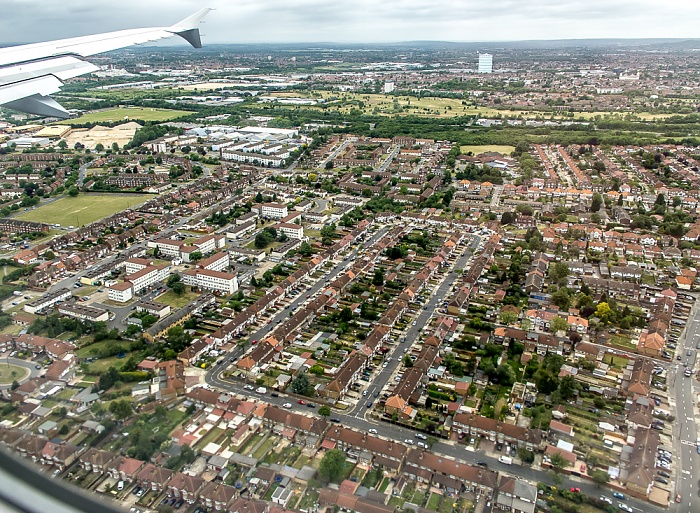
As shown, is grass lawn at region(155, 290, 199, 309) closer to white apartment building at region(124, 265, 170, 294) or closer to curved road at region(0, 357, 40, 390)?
white apartment building at region(124, 265, 170, 294)

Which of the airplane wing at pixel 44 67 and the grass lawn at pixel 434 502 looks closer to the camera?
the airplane wing at pixel 44 67

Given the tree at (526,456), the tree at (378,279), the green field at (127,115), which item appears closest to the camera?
the tree at (526,456)

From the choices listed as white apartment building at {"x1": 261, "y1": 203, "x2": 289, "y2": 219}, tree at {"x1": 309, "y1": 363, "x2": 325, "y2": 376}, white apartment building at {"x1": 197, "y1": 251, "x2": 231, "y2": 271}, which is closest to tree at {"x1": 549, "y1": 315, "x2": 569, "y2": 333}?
tree at {"x1": 309, "y1": 363, "x2": 325, "y2": 376}

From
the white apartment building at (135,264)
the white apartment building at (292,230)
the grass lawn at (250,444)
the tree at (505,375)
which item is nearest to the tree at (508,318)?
the tree at (505,375)

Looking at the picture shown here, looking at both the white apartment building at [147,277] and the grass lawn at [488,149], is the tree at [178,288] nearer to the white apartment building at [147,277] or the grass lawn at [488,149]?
the white apartment building at [147,277]

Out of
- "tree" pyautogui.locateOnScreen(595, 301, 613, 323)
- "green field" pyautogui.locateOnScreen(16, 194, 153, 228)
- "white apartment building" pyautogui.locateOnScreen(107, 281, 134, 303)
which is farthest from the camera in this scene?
"green field" pyautogui.locateOnScreen(16, 194, 153, 228)
